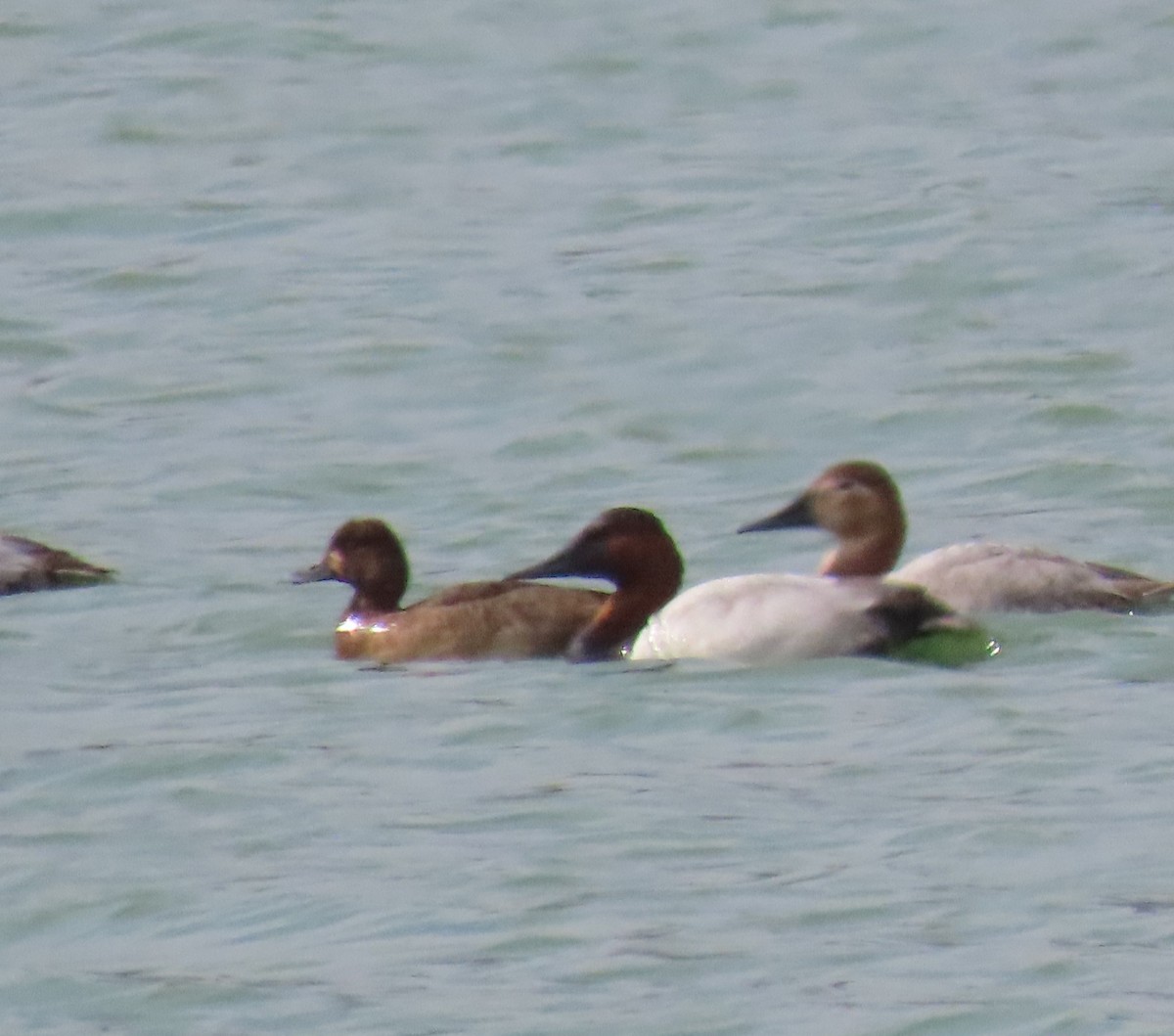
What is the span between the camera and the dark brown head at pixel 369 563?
1202cm

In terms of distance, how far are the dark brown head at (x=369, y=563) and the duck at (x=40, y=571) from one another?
1.16 meters

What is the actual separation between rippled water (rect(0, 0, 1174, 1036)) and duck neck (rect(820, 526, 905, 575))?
0.86 metres

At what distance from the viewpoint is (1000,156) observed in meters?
21.0

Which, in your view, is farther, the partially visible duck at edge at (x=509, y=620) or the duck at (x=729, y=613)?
the partially visible duck at edge at (x=509, y=620)

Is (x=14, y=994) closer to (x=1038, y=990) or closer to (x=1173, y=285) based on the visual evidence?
(x=1038, y=990)

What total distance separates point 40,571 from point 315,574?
119cm

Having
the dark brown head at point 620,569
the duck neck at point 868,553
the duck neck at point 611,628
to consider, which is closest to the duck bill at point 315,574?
the dark brown head at point 620,569

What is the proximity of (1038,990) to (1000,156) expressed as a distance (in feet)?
44.4

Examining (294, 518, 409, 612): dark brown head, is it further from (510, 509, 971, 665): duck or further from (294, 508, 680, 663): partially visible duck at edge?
(510, 509, 971, 665): duck

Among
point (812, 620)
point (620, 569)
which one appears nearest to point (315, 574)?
point (620, 569)

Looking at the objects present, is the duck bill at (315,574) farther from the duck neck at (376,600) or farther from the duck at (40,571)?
the duck at (40,571)

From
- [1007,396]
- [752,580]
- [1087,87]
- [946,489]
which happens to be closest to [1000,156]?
[1087,87]

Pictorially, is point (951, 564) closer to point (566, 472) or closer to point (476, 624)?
point (476, 624)

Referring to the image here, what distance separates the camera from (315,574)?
1223 cm
